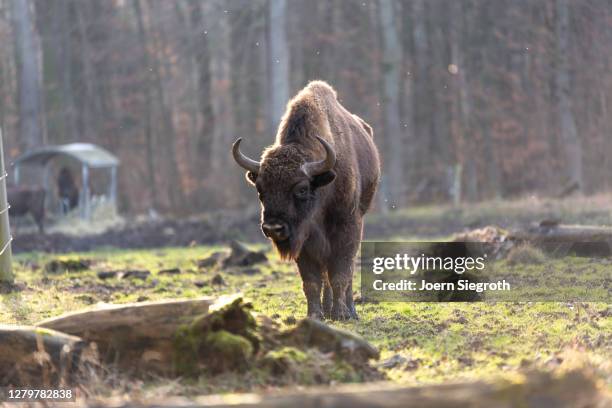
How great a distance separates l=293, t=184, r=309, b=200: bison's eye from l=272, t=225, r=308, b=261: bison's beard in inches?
11.4

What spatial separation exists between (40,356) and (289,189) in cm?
312

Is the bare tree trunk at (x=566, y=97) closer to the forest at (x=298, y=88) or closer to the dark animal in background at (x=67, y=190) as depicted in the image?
the forest at (x=298, y=88)

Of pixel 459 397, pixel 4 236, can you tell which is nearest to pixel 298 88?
pixel 4 236

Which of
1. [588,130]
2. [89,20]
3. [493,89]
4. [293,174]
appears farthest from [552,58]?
[293,174]

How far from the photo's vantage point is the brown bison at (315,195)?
932 cm

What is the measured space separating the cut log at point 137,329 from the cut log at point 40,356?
164 mm

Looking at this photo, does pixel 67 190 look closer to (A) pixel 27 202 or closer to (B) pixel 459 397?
(A) pixel 27 202

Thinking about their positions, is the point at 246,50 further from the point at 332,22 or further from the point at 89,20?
the point at 89,20

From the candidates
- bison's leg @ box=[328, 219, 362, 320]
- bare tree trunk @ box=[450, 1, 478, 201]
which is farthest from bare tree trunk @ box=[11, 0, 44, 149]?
bison's leg @ box=[328, 219, 362, 320]

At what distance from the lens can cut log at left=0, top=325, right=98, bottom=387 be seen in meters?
7.08

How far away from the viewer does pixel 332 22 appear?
143ft

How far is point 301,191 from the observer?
30.9ft

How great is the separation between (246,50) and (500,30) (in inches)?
493

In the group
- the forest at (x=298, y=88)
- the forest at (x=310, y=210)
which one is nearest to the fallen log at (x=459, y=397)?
the forest at (x=310, y=210)
